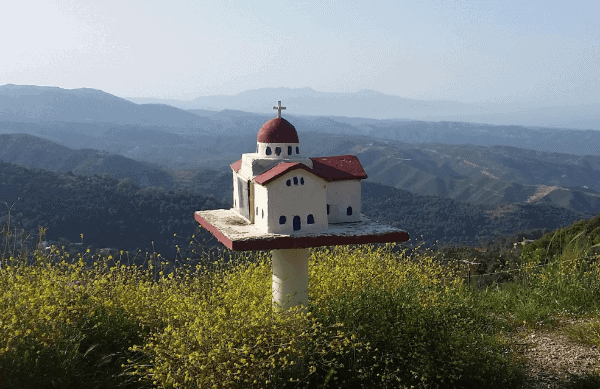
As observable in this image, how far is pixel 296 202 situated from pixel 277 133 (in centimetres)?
105

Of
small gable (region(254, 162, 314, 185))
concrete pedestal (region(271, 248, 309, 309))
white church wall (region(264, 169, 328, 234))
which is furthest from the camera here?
concrete pedestal (region(271, 248, 309, 309))

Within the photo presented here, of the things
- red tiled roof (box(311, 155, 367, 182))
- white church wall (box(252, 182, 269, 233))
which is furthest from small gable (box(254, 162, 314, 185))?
red tiled roof (box(311, 155, 367, 182))

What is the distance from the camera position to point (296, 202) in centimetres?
630

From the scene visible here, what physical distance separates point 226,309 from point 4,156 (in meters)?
163

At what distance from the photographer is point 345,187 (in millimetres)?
6895

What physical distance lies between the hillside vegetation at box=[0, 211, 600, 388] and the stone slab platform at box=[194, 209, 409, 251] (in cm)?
70

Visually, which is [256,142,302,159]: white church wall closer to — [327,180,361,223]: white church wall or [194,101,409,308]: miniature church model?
[194,101,409,308]: miniature church model

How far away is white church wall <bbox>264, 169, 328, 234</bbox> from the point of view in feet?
20.4

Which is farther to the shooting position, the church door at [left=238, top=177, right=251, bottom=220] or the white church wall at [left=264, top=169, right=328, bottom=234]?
the church door at [left=238, top=177, right=251, bottom=220]

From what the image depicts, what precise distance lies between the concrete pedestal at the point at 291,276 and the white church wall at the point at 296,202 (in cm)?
37

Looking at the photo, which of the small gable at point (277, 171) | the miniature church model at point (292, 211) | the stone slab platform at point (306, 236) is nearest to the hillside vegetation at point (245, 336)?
the miniature church model at point (292, 211)

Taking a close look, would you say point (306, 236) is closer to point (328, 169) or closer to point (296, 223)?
point (296, 223)

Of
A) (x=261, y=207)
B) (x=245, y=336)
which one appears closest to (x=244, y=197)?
(x=261, y=207)

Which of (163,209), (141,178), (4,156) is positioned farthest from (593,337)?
(4,156)
